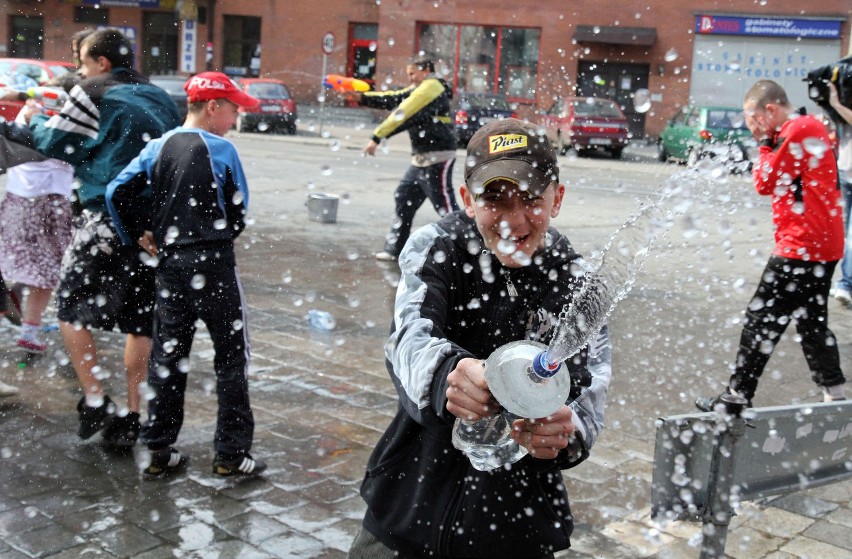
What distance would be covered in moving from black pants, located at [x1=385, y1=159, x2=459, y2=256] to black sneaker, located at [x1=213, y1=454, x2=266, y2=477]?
486 cm

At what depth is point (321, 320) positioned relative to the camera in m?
7.31

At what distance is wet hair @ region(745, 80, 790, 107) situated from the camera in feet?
18.6

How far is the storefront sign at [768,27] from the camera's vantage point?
110 ft

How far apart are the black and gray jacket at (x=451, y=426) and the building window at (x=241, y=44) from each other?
131 ft

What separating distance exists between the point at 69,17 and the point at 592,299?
43002mm

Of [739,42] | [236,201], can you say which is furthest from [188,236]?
[739,42]

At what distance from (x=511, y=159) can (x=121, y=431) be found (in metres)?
3.18

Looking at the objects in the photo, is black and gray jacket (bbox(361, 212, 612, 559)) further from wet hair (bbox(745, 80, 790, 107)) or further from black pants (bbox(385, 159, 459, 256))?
black pants (bbox(385, 159, 459, 256))

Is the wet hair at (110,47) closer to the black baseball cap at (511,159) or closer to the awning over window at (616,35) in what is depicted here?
the black baseball cap at (511,159)

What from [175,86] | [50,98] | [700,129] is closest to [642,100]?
[700,129]

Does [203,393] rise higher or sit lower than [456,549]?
lower

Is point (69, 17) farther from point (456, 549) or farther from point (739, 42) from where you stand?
point (456, 549)

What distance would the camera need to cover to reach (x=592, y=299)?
7.82ft

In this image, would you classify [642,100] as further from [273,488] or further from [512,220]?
[512,220]
